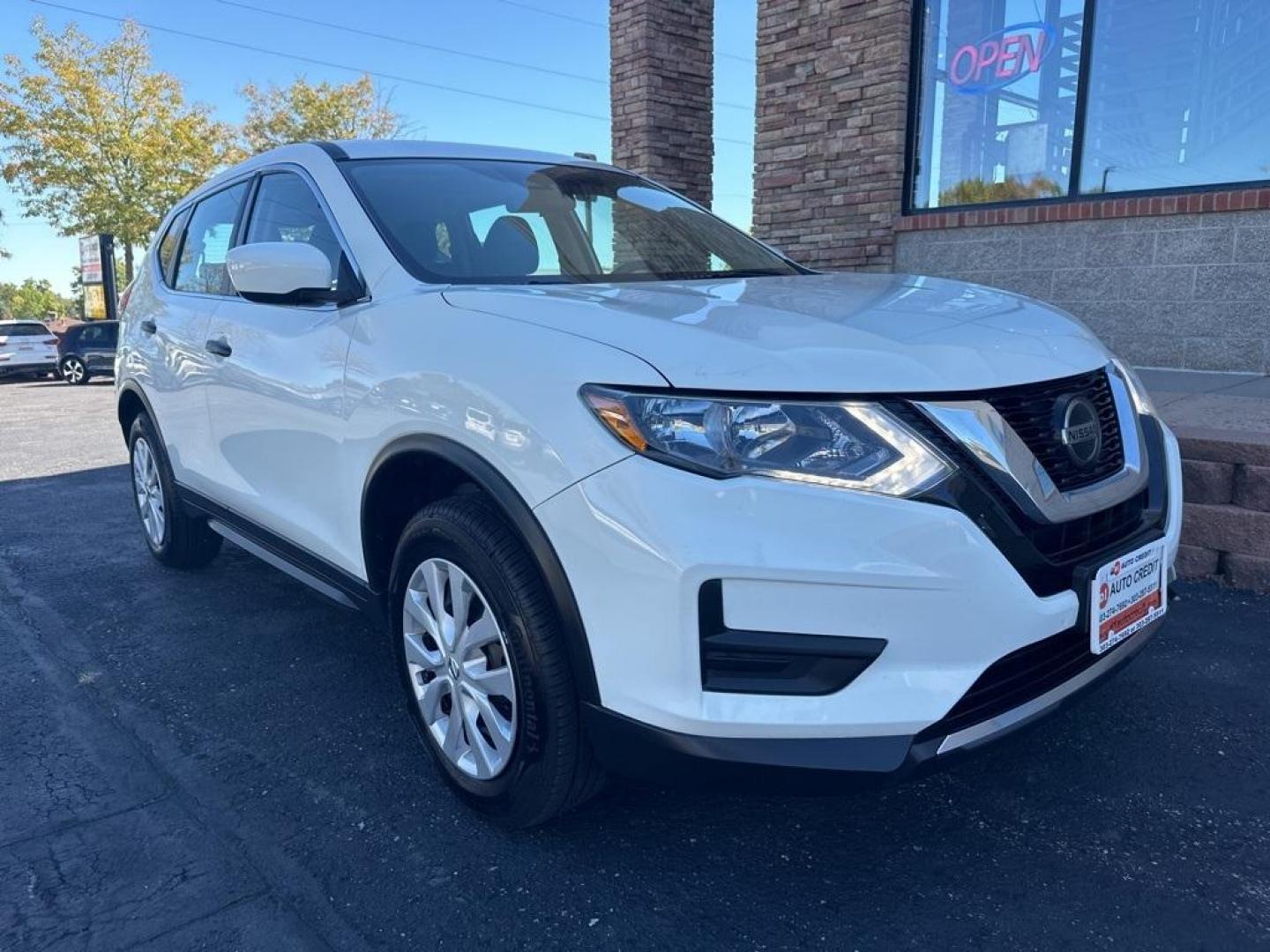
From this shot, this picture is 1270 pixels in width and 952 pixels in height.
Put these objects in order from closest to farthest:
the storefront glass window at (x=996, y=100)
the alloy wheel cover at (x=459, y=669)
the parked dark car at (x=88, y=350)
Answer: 1. the alloy wheel cover at (x=459, y=669)
2. the storefront glass window at (x=996, y=100)
3. the parked dark car at (x=88, y=350)

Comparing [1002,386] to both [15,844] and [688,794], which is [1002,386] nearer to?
[688,794]

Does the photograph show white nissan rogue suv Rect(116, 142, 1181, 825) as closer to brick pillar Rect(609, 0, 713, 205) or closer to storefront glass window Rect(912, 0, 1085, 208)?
storefront glass window Rect(912, 0, 1085, 208)

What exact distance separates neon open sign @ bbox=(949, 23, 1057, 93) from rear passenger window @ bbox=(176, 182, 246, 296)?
20.2 feet

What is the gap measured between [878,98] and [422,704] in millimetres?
6976

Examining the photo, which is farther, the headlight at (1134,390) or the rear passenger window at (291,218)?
the rear passenger window at (291,218)

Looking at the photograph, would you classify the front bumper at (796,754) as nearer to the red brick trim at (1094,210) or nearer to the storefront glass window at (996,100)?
the red brick trim at (1094,210)

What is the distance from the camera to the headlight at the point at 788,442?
1.76 metres

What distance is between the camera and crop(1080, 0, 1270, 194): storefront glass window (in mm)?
6461

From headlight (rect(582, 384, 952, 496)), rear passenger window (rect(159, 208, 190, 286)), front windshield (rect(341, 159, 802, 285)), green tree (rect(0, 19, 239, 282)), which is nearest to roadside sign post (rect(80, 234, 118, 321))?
green tree (rect(0, 19, 239, 282))

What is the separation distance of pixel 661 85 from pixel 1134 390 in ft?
24.9

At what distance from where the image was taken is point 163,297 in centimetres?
423

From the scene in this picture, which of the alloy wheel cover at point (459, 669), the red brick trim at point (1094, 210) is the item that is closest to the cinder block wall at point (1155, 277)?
the red brick trim at point (1094, 210)

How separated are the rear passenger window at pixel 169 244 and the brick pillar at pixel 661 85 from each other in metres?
5.41

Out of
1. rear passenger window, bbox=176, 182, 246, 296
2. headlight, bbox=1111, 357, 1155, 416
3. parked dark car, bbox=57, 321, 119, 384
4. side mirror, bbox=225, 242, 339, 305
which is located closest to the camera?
headlight, bbox=1111, 357, 1155, 416
